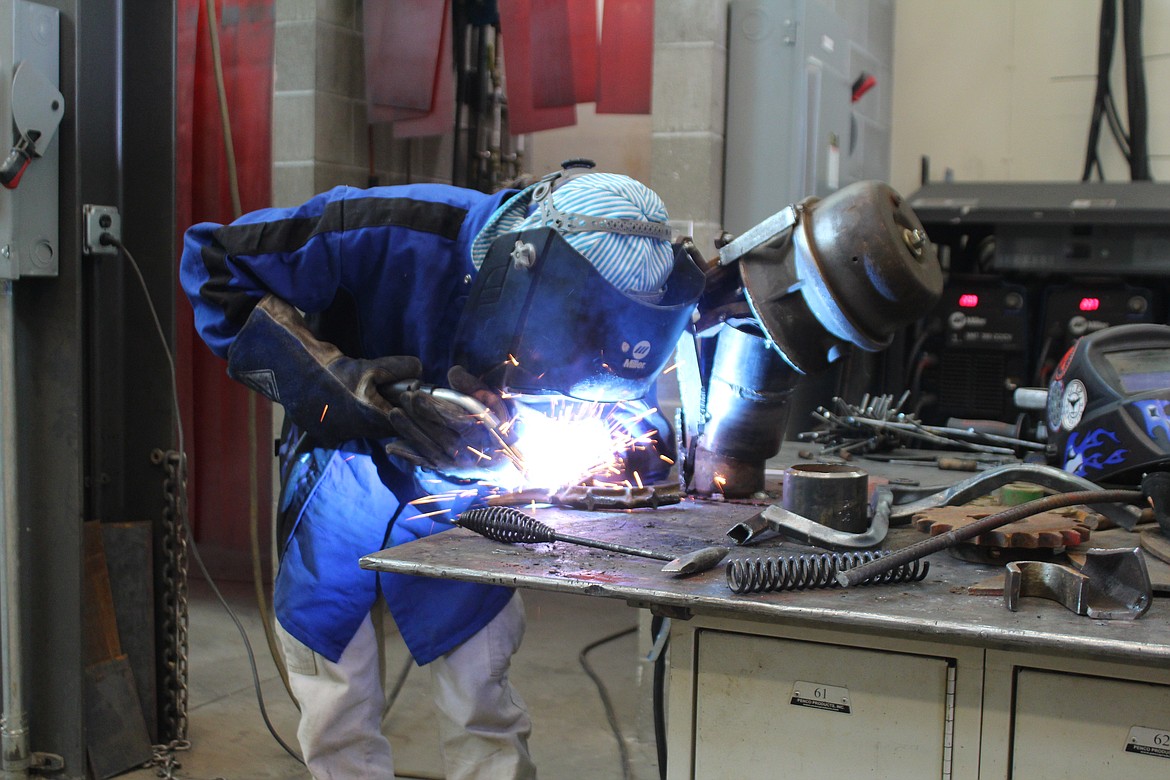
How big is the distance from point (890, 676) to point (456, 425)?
2.15 ft

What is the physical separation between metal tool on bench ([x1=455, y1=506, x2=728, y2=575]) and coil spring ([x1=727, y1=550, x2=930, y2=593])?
3.7 inches

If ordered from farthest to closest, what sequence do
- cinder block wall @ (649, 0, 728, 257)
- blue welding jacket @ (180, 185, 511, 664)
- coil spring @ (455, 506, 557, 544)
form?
cinder block wall @ (649, 0, 728, 257) < blue welding jacket @ (180, 185, 511, 664) < coil spring @ (455, 506, 557, 544)

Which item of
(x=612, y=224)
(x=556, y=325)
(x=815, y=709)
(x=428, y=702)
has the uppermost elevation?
(x=612, y=224)

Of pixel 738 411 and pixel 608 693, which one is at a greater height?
pixel 738 411

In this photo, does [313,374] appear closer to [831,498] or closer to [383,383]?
[383,383]

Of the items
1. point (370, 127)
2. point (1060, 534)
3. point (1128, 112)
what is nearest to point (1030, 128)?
point (1128, 112)

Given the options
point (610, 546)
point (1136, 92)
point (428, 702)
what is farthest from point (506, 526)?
point (1136, 92)

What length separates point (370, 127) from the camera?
344 cm

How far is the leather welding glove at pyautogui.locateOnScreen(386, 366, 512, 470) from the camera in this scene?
1.46m

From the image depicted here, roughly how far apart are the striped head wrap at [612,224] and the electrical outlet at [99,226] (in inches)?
47.5

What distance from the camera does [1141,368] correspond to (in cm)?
180

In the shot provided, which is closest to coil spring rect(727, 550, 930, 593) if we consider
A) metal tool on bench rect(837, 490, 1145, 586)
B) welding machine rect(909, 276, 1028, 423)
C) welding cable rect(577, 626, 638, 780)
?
metal tool on bench rect(837, 490, 1145, 586)

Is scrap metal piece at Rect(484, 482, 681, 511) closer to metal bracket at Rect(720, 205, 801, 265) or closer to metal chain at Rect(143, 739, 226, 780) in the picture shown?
metal bracket at Rect(720, 205, 801, 265)

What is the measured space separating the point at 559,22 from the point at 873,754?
98.3 inches
